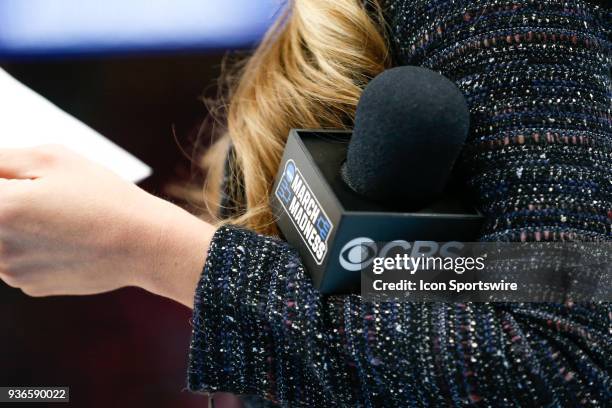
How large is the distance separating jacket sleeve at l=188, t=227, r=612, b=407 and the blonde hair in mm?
101

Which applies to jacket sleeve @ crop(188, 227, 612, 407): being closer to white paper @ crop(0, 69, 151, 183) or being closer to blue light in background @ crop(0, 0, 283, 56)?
white paper @ crop(0, 69, 151, 183)

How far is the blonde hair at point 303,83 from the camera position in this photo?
1.77 feet

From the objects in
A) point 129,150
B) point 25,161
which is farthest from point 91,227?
point 129,150

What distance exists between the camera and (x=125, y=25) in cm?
98

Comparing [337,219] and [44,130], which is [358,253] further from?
[44,130]

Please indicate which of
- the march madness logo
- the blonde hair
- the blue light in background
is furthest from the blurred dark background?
the march madness logo

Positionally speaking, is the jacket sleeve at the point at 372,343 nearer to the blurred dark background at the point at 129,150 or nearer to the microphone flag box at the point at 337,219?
the microphone flag box at the point at 337,219

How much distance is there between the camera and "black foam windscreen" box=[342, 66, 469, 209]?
1.28ft

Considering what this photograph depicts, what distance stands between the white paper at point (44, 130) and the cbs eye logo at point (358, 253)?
1.22 ft

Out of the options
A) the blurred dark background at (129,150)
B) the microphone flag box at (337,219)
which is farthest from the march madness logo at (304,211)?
the blurred dark background at (129,150)

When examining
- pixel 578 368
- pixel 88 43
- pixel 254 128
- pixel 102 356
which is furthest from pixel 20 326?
pixel 578 368

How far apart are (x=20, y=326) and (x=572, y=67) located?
31.0 inches

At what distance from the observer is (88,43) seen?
97cm

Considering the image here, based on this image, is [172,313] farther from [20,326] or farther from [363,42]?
[363,42]
